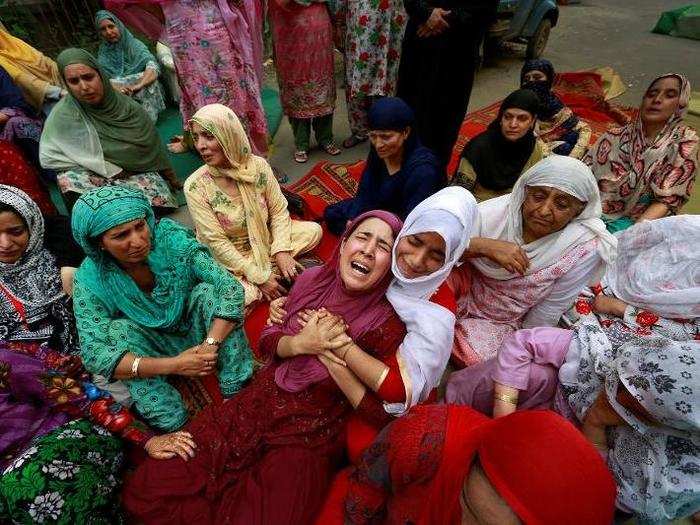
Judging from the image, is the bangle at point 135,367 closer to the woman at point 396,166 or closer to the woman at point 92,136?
the woman at point 396,166

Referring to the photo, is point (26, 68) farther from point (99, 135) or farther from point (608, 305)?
point (608, 305)

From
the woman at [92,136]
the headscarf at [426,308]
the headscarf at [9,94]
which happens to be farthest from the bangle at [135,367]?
the headscarf at [9,94]

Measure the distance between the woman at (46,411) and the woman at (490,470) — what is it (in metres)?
0.99

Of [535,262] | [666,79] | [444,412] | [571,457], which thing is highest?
[666,79]

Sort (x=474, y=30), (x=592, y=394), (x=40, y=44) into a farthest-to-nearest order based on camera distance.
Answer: (x=40, y=44) → (x=474, y=30) → (x=592, y=394)

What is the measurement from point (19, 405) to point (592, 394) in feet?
7.86

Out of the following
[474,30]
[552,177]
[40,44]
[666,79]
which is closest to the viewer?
[552,177]

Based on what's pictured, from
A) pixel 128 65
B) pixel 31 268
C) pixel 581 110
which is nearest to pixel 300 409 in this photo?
pixel 31 268

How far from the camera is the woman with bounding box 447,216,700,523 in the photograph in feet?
3.67

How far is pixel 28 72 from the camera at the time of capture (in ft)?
13.1

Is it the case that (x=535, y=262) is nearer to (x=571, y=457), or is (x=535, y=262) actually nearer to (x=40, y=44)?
(x=571, y=457)

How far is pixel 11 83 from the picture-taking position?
356 cm

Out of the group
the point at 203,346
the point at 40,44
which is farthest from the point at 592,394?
the point at 40,44

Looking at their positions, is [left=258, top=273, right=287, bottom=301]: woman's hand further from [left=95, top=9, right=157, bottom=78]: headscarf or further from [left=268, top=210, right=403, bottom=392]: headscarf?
[left=95, top=9, right=157, bottom=78]: headscarf
